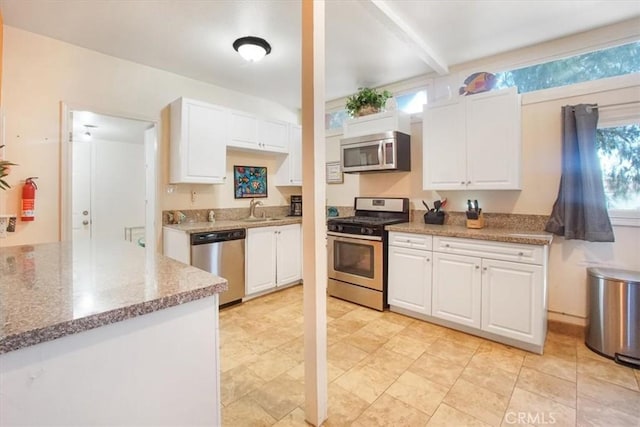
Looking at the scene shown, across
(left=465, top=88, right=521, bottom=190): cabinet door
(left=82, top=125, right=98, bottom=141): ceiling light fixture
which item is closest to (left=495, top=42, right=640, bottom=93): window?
(left=465, top=88, right=521, bottom=190): cabinet door

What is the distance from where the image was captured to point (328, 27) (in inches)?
103

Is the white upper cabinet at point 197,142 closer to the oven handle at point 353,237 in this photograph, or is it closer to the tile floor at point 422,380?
the oven handle at point 353,237

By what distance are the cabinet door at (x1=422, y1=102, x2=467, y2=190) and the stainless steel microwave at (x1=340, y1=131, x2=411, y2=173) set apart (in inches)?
12.1

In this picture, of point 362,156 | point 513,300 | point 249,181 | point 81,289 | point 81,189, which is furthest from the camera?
point 81,189

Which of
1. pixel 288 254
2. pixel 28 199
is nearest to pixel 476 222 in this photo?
pixel 288 254

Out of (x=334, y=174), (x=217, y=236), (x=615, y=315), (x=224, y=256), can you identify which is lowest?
(x=615, y=315)

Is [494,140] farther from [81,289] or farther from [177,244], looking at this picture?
[177,244]

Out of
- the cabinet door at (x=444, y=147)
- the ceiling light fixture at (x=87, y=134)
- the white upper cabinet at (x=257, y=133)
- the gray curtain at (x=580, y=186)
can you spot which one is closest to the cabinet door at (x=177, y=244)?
the white upper cabinet at (x=257, y=133)

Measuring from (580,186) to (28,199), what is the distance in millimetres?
4718

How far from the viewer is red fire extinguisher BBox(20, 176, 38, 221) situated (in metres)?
2.61

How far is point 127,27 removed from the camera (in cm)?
259

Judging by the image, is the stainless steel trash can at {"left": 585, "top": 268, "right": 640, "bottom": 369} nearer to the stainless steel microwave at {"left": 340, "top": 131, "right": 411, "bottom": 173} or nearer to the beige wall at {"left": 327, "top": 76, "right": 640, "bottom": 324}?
the beige wall at {"left": 327, "top": 76, "right": 640, "bottom": 324}

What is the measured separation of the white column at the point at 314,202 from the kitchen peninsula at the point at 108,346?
655 millimetres

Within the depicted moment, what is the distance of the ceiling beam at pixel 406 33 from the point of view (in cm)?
223
